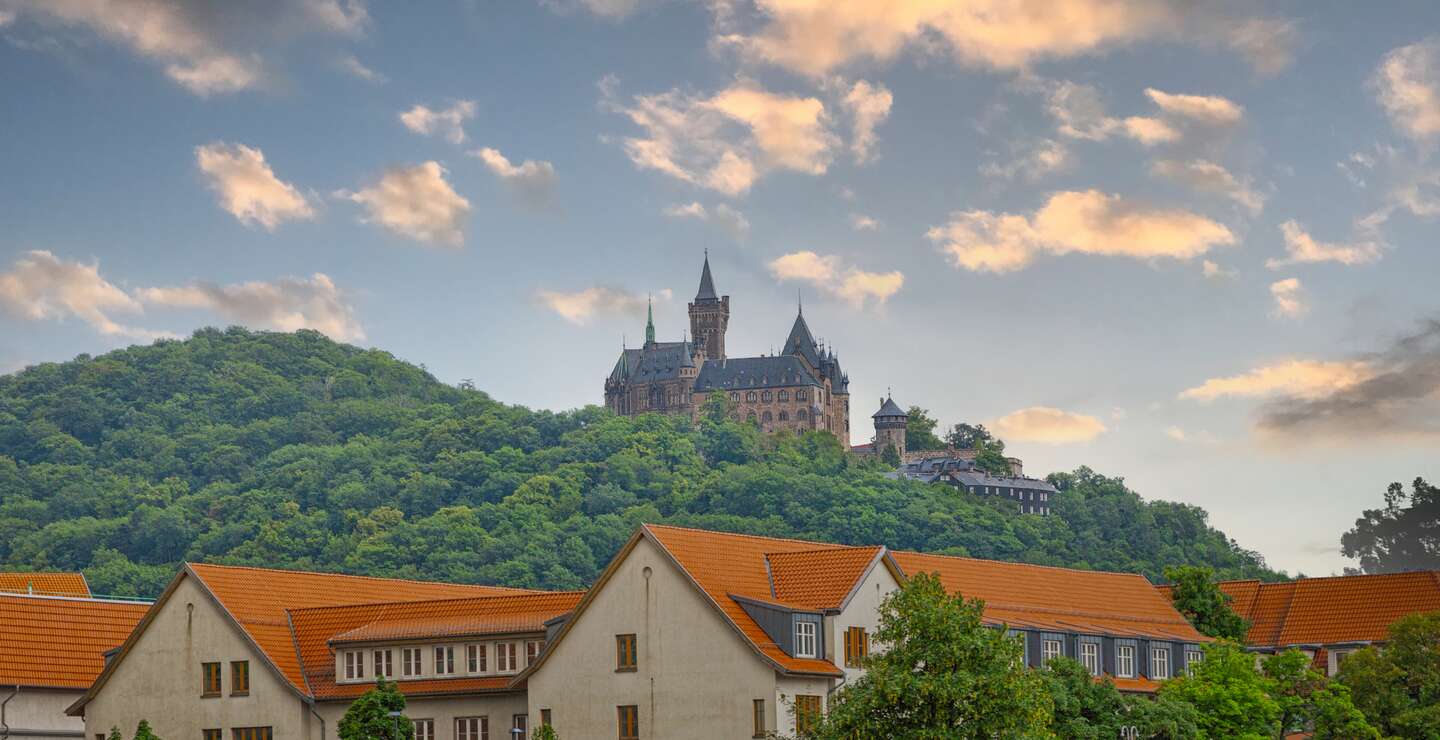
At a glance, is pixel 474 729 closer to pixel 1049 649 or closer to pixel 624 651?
pixel 624 651

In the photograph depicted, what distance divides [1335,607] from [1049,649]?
111ft

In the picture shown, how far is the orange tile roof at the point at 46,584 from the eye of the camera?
11262cm

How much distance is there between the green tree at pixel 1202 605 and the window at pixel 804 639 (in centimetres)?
4125

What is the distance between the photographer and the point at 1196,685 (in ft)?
300

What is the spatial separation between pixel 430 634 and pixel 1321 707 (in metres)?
36.8

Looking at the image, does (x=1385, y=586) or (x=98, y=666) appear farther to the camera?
(x=1385, y=586)

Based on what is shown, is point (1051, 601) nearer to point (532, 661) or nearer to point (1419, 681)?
point (1419, 681)

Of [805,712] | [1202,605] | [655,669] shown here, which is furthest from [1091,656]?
[655,669]

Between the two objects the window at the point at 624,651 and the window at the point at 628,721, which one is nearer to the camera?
the window at the point at 628,721

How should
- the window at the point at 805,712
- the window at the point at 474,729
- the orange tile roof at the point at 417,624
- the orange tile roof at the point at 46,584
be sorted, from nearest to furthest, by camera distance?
the window at the point at 805,712 → the window at the point at 474,729 → the orange tile roof at the point at 417,624 → the orange tile roof at the point at 46,584

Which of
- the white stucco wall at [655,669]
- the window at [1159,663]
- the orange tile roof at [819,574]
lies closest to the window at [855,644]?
the orange tile roof at [819,574]

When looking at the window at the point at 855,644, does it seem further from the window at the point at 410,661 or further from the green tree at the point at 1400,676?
the green tree at the point at 1400,676

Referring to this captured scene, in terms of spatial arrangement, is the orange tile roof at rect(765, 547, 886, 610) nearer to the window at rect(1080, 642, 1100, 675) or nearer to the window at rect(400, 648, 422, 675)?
the window at rect(400, 648, 422, 675)

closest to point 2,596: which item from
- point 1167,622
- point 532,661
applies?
point 532,661
